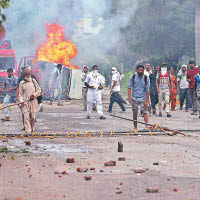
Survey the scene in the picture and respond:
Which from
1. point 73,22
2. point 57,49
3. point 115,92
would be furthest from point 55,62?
point 115,92

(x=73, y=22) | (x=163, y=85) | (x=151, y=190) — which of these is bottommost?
(x=151, y=190)

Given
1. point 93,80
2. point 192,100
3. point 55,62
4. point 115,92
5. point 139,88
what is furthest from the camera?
point 55,62

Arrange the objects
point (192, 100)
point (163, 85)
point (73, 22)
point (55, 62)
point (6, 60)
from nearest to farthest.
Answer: point (163, 85) < point (192, 100) < point (6, 60) < point (55, 62) < point (73, 22)

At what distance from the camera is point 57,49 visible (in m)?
34.1

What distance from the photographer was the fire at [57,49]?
33750 millimetres

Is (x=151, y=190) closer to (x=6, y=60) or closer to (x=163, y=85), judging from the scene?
(x=163, y=85)

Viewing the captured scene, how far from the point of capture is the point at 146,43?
4153cm

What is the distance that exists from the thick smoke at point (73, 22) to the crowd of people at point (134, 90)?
788cm

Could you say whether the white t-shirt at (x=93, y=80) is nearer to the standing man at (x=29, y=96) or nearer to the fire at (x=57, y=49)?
the standing man at (x=29, y=96)

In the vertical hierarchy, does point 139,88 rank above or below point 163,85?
below

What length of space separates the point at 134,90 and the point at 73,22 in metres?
24.3

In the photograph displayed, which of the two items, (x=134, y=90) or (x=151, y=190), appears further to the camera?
(x=134, y=90)

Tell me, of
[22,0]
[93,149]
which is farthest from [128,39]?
[93,149]

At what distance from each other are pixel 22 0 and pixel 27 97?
89.9 ft
